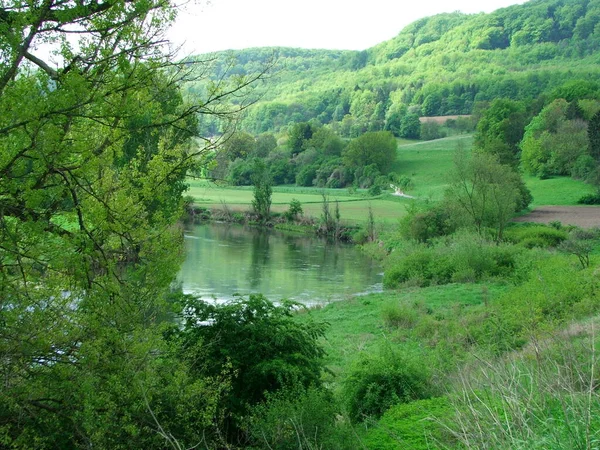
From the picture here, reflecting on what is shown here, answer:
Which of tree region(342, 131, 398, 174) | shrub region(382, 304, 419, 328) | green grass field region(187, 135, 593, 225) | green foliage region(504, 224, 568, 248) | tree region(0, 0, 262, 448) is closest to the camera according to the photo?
tree region(0, 0, 262, 448)

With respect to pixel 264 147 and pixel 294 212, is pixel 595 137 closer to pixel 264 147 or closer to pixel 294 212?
pixel 294 212

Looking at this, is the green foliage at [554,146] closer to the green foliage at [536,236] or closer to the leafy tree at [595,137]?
the leafy tree at [595,137]

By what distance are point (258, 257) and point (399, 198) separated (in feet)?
113

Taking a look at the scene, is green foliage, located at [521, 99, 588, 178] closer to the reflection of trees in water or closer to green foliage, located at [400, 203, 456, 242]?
green foliage, located at [400, 203, 456, 242]

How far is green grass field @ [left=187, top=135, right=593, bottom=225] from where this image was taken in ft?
187

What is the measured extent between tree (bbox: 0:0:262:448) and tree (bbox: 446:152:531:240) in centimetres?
3511

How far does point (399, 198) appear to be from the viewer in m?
71.4

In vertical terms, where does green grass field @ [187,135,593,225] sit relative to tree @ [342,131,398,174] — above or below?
below

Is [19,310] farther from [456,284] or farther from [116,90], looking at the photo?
[456,284]

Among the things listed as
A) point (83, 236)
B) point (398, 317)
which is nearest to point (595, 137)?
point (398, 317)

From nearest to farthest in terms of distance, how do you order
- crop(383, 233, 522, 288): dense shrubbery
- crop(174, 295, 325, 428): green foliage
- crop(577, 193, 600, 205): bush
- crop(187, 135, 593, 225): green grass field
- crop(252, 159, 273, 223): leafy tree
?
crop(174, 295, 325, 428): green foliage, crop(383, 233, 522, 288): dense shrubbery, crop(577, 193, 600, 205): bush, crop(187, 135, 593, 225): green grass field, crop(252, 159, 273, 223): leafy tree

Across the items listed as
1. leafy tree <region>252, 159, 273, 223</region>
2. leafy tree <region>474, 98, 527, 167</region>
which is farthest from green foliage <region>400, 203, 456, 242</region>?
leafy tree <region>474, 98, 527, 167</region>

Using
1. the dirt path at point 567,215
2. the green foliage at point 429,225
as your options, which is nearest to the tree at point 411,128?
the dirt path at point 567,215

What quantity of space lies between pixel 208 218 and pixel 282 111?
88.9m
